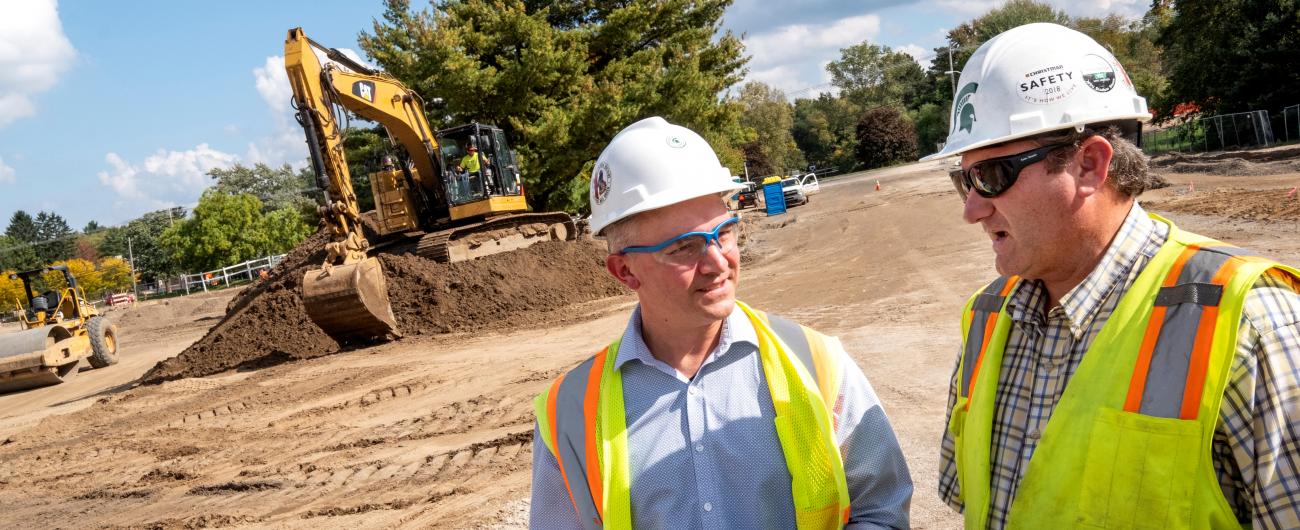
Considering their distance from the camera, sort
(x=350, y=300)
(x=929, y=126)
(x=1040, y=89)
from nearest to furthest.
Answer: (x=1040, y=89)
(x=350, y=300)
(x=929, y=126)

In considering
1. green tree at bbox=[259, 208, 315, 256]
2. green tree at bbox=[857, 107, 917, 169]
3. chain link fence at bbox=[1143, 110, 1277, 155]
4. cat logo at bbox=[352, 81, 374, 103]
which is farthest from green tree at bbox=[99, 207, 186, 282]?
chain link fence at bbox=[1143, 110, 1277, 155]

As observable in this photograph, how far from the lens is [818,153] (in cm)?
8156

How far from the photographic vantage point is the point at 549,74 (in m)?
24.2

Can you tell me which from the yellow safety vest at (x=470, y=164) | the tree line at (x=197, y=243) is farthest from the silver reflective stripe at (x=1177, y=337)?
the tree line at (x=197, y=243)

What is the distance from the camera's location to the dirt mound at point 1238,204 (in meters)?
12.8

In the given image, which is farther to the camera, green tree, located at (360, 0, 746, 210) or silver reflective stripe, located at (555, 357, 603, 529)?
green tree, located at (360, 0, 746, 210)

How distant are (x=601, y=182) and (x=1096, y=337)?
1250 mm

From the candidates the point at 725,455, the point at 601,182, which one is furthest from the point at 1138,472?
the point at 601,182

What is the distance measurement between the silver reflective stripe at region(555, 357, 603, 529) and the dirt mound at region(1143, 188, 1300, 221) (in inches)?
515

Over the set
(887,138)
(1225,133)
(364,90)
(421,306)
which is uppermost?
(364,90)

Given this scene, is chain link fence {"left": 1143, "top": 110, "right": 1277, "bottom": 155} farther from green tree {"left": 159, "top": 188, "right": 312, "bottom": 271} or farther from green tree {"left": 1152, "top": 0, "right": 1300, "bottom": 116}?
green tree {"left": 159, "top": 188, "right": 312, "bottom": 271}

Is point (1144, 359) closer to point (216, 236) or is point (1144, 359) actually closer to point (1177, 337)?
point (1177, 337)

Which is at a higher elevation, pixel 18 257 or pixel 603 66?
pixel 18 257

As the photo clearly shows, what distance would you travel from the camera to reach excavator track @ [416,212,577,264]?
50.7 ft
